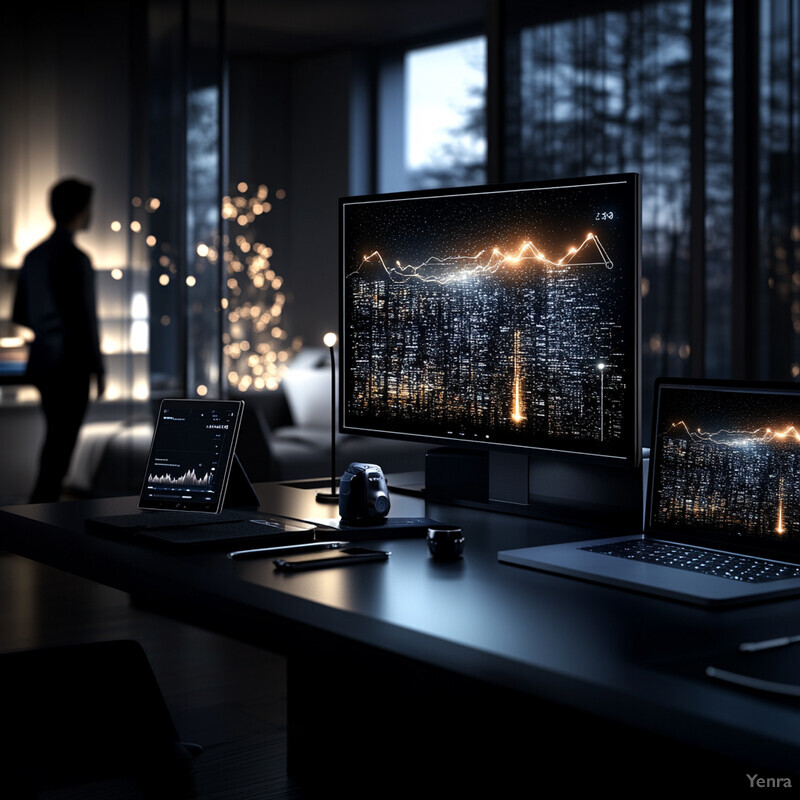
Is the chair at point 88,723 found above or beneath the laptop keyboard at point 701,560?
beneath

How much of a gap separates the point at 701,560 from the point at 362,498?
57cm

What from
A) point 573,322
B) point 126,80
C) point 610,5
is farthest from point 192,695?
point 126,80

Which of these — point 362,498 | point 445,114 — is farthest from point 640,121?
point 362,498

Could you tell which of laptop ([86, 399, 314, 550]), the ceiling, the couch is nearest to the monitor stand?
laptop ([86, 399, 314, 550])

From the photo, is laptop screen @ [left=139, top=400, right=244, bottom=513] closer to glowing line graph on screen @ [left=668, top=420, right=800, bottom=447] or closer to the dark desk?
the dark desk

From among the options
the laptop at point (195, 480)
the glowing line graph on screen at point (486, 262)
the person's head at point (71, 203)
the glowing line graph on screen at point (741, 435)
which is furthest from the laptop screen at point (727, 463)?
the person's head at point (71, 203)

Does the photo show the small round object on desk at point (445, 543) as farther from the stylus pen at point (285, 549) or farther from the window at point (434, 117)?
the window at point (434, 117)

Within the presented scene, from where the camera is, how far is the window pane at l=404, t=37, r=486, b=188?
22.0 feet

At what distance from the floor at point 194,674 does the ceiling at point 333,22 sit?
354 cm

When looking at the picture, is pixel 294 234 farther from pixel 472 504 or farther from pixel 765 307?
pixel 472 504

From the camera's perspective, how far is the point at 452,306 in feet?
6.42

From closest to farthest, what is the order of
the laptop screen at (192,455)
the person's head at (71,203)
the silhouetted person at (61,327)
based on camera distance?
1. the laptop screen at (192,455)
2. the person's head at (71,203)
3. the silhouetted person at (61,327)

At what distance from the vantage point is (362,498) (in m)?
1.83

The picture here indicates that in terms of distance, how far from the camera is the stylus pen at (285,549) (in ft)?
5.22
